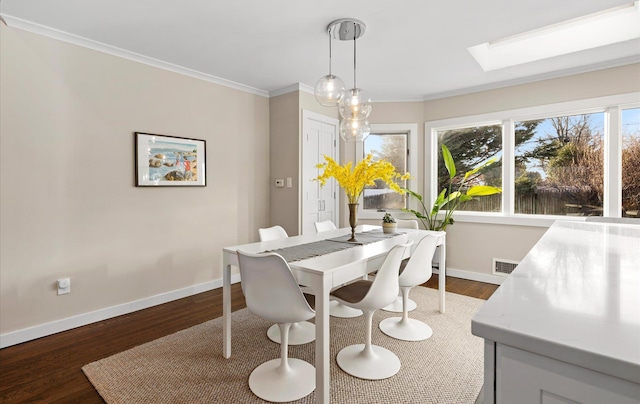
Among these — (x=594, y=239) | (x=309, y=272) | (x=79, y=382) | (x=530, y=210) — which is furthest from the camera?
(x=530, y=210)

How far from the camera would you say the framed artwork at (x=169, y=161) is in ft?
10.5


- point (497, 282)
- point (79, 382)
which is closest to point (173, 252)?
point (79, 382)

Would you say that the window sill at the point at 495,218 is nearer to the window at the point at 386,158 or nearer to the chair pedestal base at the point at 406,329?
the window at the point at 386,158

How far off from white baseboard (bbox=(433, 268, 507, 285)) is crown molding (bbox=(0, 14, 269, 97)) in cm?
371

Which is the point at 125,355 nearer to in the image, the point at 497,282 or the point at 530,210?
the point at 497,282

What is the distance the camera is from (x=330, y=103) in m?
2.49

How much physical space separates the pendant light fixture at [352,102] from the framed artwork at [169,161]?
1.81 m

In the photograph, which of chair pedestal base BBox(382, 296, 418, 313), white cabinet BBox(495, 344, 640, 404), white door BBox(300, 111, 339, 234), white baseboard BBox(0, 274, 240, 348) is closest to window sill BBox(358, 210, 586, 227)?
white door BBox(300, 111, 339, 234)

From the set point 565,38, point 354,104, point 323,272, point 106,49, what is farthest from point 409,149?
point 106,49

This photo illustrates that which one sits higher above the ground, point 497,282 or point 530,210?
point 530,210

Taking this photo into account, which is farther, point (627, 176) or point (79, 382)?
point (627, 176)

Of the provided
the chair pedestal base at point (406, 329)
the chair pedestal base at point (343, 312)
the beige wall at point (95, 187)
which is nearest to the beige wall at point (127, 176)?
the beige wall at point (95, 187)

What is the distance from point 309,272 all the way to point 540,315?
1272 mm

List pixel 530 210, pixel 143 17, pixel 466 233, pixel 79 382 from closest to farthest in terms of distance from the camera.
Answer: pixel 79 382 → pixel 143 17 → pixel 530 210 → pixel 466 233
